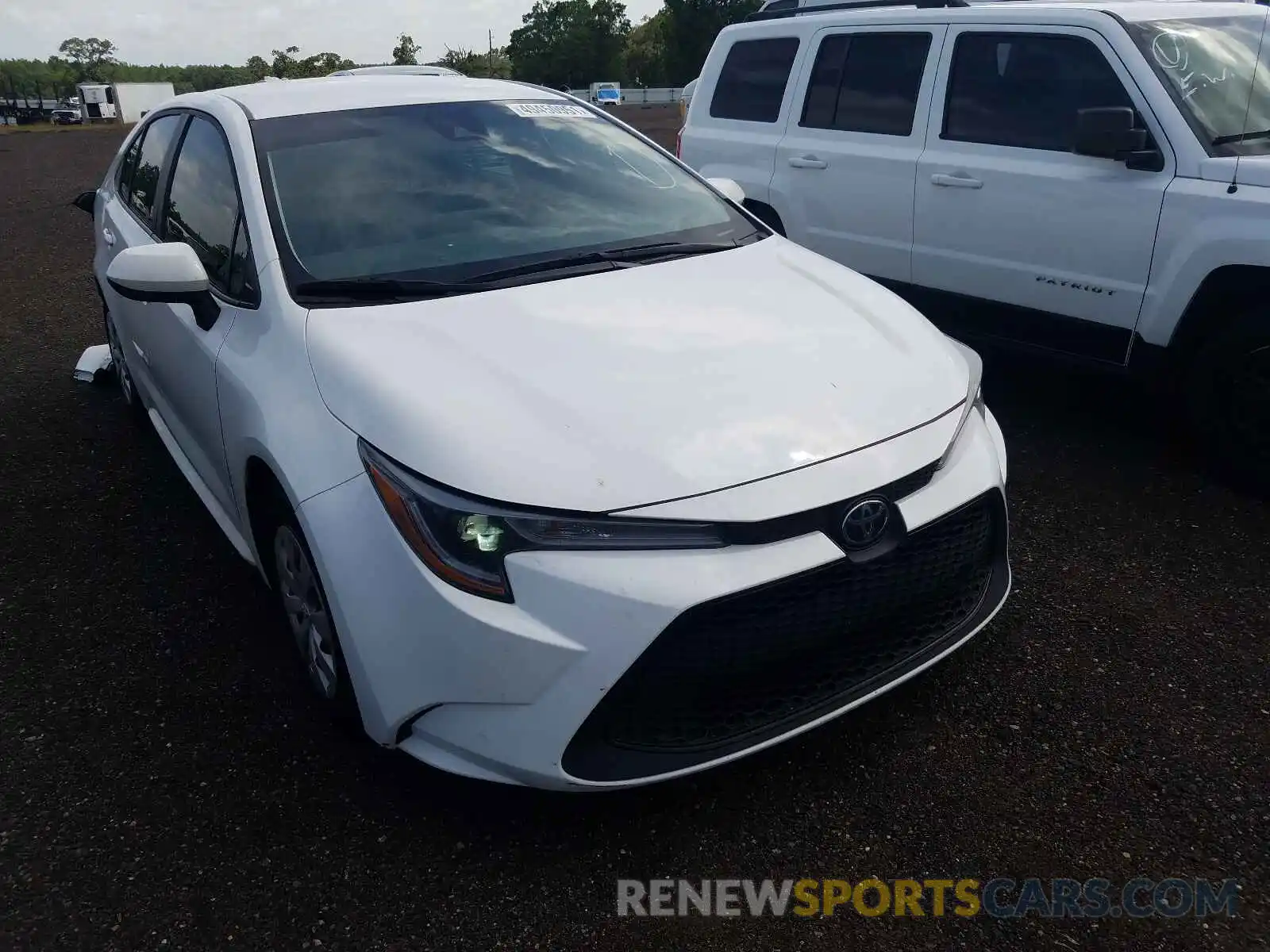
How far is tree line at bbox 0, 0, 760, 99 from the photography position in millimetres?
73562

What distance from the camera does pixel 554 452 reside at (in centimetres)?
224

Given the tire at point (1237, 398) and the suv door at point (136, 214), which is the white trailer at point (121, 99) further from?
the tire at point (1237, 398)

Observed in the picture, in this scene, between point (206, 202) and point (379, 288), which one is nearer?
point (379, 288)

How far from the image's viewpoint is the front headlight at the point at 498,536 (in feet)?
7.07

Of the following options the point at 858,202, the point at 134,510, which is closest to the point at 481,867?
the point at 134,510

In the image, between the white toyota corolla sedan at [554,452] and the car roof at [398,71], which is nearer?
the white toyota corolla sedan at [554,452]

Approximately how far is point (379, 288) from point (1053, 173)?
123 inches

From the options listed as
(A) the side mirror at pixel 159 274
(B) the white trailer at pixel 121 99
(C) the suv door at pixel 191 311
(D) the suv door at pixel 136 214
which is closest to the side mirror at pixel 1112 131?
(C) the suv door at pixel 191 311

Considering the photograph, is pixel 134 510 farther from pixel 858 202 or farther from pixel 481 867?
pixel 858 202

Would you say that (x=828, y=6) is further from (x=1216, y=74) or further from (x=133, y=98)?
(x=133, y=98)

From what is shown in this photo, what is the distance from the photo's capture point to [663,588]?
2113 mm

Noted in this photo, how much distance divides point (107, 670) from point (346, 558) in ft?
4.54

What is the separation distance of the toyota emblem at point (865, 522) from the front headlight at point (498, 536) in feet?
0.97

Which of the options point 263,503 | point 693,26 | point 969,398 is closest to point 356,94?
point 263,503
